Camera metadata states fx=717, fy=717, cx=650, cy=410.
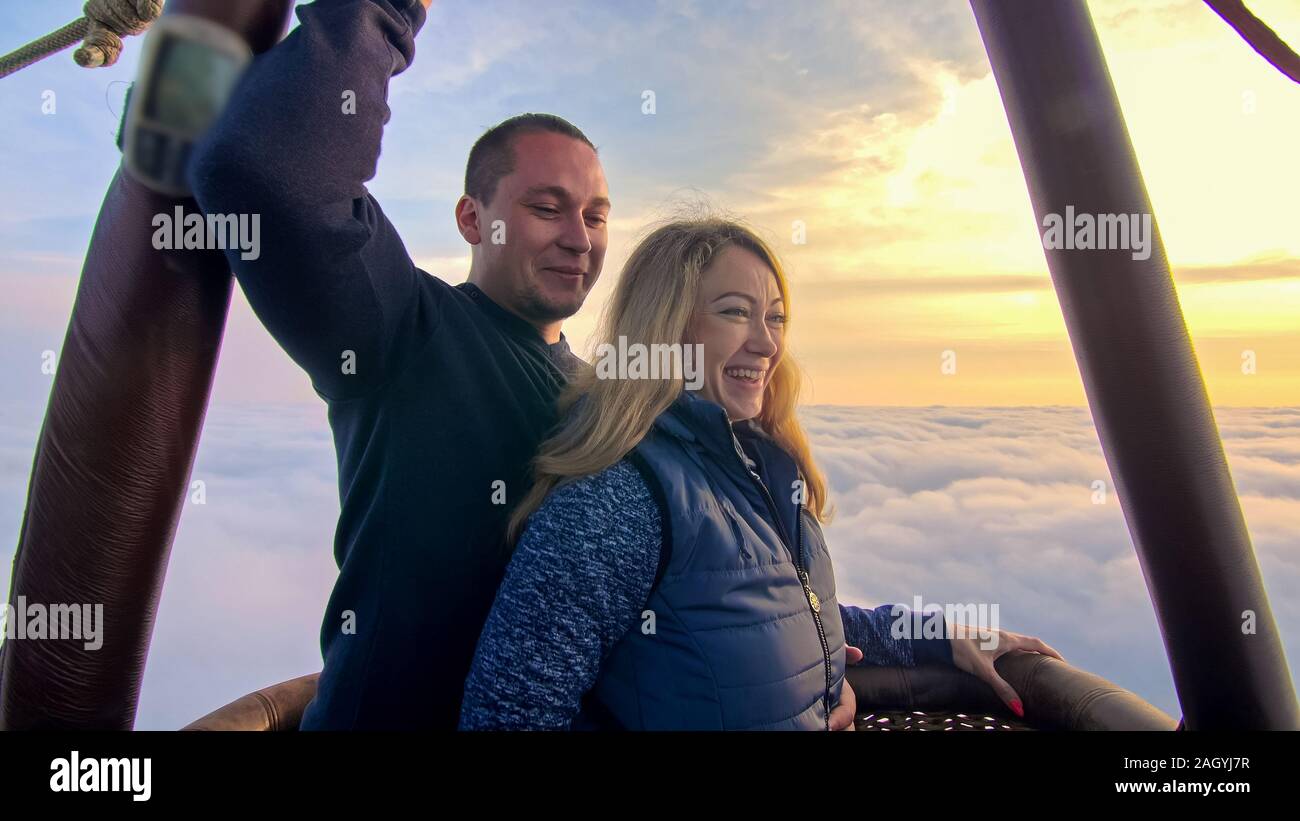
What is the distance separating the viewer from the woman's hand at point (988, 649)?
1.54 m

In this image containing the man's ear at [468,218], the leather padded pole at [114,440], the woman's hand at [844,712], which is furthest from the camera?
the man's ear at [468,218]

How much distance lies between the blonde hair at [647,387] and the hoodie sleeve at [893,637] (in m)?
0.28

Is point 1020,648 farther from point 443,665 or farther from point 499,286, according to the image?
point 499,286

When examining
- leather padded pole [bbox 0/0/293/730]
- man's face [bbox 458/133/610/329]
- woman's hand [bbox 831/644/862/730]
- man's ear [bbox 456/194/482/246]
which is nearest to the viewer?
leather padded pole [bbox 0/0/293/730]

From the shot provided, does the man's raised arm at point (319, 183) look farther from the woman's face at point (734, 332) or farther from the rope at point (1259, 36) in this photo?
the rope at point (1259, 36)

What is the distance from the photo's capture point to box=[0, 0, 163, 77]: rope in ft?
3.71

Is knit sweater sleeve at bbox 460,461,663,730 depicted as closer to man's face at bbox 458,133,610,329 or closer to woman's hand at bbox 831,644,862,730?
woman's hand at bbox 831,644,862,730

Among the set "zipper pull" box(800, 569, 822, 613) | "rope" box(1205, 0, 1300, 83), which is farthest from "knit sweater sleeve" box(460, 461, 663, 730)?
"rope" box(1205, 0, 1300, 83)

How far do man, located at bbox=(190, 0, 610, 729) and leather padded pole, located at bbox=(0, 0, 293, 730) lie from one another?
175mm

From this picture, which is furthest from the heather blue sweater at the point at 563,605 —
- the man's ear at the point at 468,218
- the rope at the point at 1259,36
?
the rope at the point at 1259,36

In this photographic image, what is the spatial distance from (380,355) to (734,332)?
21.8 inches

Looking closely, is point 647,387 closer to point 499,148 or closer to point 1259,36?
point 499,148

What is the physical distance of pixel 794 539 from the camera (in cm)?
112

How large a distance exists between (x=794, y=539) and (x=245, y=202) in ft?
2.88
